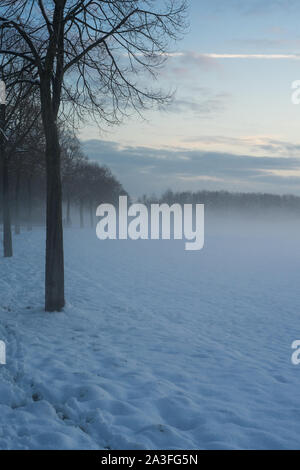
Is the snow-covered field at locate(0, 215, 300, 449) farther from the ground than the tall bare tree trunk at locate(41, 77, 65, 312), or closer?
closer

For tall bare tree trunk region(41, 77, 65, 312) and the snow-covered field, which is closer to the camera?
the snow-covered field

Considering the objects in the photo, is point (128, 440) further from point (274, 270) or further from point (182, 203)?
→ point (182, 203)

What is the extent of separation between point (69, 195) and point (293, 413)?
165 ft

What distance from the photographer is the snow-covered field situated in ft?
14.1

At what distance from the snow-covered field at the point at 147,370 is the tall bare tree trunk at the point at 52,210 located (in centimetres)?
56

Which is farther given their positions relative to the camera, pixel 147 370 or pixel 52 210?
pixel 52 210

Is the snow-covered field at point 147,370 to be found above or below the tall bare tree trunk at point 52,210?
below

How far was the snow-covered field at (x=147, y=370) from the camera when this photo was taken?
429 cm

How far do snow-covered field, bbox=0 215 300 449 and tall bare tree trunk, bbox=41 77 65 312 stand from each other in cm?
56

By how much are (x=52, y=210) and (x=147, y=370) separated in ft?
15.3

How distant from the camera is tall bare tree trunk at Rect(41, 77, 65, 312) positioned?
8828 mm

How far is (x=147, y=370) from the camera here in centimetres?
617

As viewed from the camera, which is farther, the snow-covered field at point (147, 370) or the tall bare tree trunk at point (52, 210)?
the tall bare tree trunk at point (52, 210)

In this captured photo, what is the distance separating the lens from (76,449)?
3.91 meters
